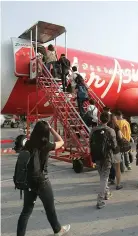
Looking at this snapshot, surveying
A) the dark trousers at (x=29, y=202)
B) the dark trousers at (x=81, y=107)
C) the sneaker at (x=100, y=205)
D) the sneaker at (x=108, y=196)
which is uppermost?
the dark trousers at (x=29, y=202)

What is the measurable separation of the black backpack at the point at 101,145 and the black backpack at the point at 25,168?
1691 mm

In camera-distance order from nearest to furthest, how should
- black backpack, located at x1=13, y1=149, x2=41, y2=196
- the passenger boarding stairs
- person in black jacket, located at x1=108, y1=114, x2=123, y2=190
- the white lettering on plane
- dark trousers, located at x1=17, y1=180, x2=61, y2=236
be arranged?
black backpack, located at x1=13, y1=149, x2=41, y2=196, dark trousers, located at x1=17, y1=180, x2=61, y2=236, person in black jacket, located at x1=108, y1=114, x2=123, y2=190, the passenger boarding stairs, the white lettering on plane

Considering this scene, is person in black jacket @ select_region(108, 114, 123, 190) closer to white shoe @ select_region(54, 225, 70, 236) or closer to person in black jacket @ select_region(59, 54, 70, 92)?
white shoe @ select_region(54, 225, 70, 236)

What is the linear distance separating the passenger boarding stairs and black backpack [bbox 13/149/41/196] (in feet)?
13.4

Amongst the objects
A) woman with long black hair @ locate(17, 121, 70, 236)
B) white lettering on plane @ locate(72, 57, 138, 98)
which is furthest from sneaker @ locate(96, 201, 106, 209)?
white lettering on plane @ locate(72, 57, 138, 98)

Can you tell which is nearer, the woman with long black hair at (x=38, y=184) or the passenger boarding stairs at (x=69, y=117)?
the woman with long black hair at (x=38, y=184)

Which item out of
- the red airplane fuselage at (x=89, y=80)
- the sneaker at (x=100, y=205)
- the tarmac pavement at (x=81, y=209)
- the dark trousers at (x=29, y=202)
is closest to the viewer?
the dark trousers at (x=29, y=202)

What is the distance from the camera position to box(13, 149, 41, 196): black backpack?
343 cm

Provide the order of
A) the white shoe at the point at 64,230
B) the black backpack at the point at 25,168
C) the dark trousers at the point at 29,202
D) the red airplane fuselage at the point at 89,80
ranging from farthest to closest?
the red airplane fuselage at the point at 89,80 < the white shoe at the point at 64,230 < the dark trousers at the point at 29,202 < the black backpack at the point at 25,168

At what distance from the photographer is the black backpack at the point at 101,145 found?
494 cm

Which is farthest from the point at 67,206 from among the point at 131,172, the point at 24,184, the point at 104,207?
the point at 131,172

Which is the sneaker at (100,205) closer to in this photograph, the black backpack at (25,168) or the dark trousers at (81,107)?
the black backpack at (25,168)

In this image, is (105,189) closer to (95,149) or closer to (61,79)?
(95,149)

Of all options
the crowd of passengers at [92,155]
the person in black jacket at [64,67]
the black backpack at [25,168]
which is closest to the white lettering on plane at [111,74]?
the person in black jacket at [64,67]
